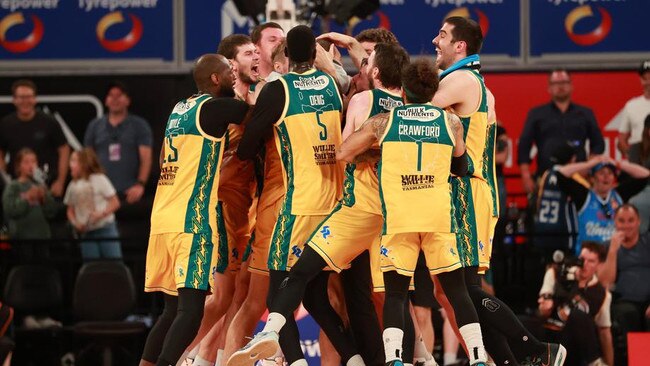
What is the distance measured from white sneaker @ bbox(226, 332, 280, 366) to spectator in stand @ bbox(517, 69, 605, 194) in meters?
5.90

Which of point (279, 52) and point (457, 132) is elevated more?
point (279, 52)

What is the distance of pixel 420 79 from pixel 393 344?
160 centimetres

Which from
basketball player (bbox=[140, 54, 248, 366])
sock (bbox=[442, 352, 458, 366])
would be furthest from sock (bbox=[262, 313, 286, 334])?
sock (bbox=[442, 352, 458, 366])

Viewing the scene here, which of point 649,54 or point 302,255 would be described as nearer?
point 302,255

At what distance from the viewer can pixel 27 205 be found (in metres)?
13.9

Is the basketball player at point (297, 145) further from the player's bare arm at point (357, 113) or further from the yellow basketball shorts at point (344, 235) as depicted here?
the yellow basketball shorts at point (344, 235)

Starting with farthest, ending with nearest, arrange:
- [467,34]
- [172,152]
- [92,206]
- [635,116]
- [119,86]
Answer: [119,86] → [635,116] → [92,206] → [467,34] → [172,152]

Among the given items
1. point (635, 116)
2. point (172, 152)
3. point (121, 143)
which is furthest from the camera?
point (121, 143)

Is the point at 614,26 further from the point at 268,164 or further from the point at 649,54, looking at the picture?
the point at 268,164

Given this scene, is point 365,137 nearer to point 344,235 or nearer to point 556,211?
point 344,235

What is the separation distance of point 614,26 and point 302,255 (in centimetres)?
725

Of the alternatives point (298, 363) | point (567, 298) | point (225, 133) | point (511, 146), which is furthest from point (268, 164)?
point (511, 146)

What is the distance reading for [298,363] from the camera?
892 cm

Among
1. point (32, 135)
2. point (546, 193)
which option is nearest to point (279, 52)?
point (546, 193)
